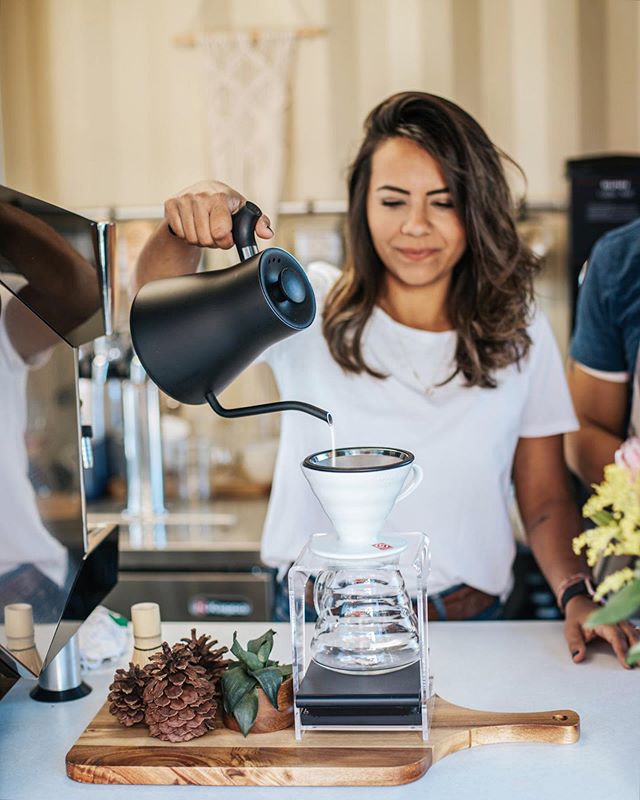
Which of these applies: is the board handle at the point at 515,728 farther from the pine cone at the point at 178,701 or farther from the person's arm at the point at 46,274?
the person's arm at the point at 46,274

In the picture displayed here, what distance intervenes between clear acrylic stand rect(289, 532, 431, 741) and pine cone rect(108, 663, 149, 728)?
187 mm

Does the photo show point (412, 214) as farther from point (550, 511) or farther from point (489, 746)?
point (489, 746)

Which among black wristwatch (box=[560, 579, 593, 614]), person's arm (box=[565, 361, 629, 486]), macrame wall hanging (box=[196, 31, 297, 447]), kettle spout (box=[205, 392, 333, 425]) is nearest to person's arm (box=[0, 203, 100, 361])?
kettle spout (box=[205, 392, 333, 425])

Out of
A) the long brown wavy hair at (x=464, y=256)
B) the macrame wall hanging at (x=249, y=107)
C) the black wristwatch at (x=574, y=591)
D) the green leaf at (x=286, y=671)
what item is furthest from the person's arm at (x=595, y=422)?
the macrame wall hanging at (x=249, y=107)

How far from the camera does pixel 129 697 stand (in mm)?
1218

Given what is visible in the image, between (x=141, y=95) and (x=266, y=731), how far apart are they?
290cm

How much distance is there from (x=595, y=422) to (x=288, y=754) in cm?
109

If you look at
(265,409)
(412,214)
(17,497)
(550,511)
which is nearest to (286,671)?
(265,409)

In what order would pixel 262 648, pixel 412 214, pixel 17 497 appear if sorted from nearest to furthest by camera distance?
pixel 262 648 → pixel 17 497 → pixel 412 214

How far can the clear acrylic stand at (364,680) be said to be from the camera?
117 centimetres

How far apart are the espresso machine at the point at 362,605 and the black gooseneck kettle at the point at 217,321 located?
0.33 ft

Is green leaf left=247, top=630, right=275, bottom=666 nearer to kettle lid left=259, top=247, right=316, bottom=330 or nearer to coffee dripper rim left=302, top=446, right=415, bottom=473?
coffee dripper rim left=302, top=446, right=415, bottom=473

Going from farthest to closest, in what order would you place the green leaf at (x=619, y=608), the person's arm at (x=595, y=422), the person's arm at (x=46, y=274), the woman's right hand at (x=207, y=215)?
the person's arm at (x=595, y=422)
the woman's right hand at (x=207, y=215)
the person's arm at (x=46, y=274)
the green leaf at (x=619, y=608)

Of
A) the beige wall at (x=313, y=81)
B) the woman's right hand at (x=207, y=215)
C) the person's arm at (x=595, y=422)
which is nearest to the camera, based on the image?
the woman's right hand at (x=207, y=215)
